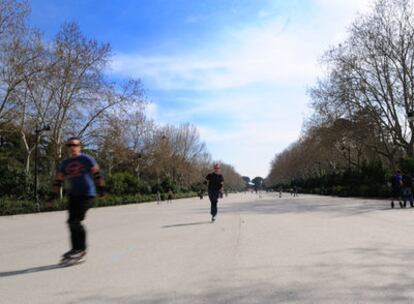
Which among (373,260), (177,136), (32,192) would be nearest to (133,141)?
(177,136)

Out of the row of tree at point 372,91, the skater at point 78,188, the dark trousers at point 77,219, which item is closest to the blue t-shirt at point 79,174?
the skater at point 78,188

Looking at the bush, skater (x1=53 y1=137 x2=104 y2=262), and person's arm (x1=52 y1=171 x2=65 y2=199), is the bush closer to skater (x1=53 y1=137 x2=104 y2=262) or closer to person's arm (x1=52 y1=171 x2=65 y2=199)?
person's arm (x1=52 y1=171 x2=65 y2=199)

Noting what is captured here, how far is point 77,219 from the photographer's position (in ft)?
21.1

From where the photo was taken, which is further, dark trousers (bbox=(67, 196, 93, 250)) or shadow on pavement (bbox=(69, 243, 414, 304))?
dark trousers (bbox=(67, 196, 93, 250))

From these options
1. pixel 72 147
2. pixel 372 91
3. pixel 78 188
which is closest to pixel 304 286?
pixel 78 188

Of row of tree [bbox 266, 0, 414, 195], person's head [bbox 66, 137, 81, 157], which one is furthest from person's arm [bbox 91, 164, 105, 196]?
row of tree [bbox 266, 0, 414, 195]

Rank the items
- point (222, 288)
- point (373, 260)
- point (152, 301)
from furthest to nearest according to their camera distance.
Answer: point (373, 260) → point (222, 288) → point (152, 301)

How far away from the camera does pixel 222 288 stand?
4828 millimetres

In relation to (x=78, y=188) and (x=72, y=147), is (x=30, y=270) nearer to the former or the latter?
(x=78, y=188)

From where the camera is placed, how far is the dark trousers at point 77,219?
6.42 meters

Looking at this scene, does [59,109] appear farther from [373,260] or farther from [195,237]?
[373,260]

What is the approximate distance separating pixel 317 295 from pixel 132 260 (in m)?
3.26

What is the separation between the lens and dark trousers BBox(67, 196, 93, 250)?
6.42 meters

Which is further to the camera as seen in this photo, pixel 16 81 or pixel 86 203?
pixel 16 81
